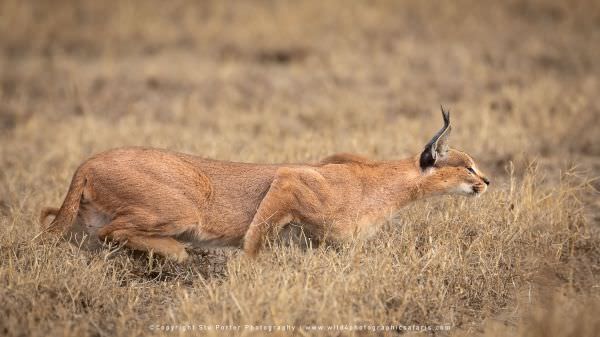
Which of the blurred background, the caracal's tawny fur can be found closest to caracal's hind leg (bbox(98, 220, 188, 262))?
the caracal's tawny fur

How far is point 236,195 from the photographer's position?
599 centimetres

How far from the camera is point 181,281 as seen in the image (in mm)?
5793

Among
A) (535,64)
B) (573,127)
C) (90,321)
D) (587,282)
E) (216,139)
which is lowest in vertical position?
(90,321)

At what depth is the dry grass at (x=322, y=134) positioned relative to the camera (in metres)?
5.12

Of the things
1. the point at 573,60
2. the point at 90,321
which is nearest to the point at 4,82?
the point at 90,321

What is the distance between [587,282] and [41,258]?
436cm

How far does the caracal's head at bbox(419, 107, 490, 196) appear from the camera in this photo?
21.0 ft

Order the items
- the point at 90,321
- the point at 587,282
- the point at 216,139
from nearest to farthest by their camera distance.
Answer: the point at 90,321, the point at 587,282, the point at 216,139

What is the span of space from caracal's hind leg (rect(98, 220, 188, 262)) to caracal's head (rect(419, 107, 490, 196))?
2.29 meters

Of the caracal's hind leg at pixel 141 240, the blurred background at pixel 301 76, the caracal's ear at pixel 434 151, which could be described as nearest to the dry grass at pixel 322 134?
the blurred background at pixel 301 76

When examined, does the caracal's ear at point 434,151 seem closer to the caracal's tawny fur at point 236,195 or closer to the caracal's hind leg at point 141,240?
the caracal's tawny fur at point 236,195

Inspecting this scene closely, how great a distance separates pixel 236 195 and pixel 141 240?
2.88 ft

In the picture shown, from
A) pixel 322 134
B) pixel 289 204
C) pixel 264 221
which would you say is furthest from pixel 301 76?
pixel 264 221

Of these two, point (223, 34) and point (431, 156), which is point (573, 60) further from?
point (431, 156)
